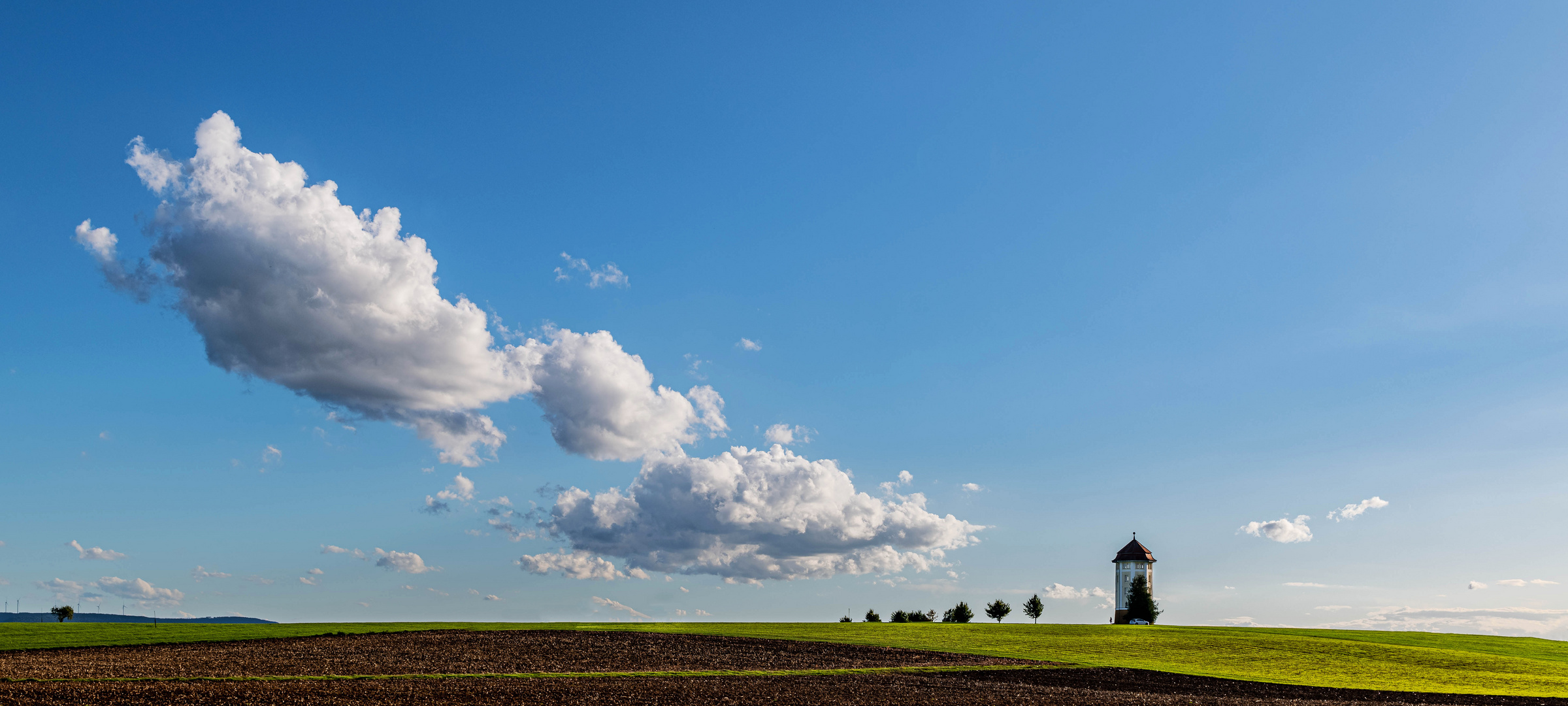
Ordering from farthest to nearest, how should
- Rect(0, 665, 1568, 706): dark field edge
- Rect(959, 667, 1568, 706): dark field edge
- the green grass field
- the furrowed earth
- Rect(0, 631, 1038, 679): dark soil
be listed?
the green grass field, Rect(0, 631, 1038, 679): dark soil, Rect(959, 667, 1568, 706): dark field edge, Rect(0, 665, 1568, 706): dark field edge, the furrowed earth

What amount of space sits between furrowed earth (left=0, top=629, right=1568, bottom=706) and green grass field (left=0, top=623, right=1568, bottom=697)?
3833 millimetres

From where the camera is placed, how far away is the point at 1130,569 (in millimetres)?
115812

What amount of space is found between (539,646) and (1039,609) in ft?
228

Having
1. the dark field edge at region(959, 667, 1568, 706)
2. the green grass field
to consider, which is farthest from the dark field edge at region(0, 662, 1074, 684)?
the green grass field

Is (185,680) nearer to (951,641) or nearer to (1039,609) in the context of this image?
(951,641)

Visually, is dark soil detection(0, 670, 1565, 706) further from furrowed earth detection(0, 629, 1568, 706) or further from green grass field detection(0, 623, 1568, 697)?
green grass field detection(0, 623, 1568, 697)

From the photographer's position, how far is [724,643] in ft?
181

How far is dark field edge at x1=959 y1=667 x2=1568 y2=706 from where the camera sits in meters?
36.5

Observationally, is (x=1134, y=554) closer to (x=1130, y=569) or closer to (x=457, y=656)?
(x=1130, y=569)

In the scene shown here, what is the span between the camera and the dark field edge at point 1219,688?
36.5 meters

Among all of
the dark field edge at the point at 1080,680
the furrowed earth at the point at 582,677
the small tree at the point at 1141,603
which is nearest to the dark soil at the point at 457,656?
the furrowed earth at the point at 582,677

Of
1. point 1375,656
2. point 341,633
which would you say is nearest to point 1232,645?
point 1375,656

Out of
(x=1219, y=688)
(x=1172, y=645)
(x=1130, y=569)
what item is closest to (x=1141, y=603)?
(x=1130, y=569)

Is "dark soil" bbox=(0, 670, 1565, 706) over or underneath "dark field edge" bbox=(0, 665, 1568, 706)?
over
